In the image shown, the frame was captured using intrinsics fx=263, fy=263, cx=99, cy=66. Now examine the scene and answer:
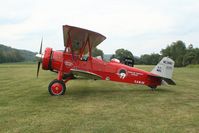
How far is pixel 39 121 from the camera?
562 cm

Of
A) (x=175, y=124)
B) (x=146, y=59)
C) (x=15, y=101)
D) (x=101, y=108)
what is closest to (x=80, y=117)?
(x=101, y=108)

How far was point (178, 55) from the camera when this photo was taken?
103m

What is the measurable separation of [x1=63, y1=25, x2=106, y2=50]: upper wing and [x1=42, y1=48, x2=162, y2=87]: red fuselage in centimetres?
58

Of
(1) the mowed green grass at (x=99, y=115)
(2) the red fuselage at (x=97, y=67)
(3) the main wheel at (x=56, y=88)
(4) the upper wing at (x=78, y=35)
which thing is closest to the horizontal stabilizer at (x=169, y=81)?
(2) the red fuselage at (x=97, y=67)

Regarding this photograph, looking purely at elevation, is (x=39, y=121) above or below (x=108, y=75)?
below

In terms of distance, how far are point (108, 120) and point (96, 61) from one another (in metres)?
4.96

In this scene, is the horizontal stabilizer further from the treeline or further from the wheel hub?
the treeline

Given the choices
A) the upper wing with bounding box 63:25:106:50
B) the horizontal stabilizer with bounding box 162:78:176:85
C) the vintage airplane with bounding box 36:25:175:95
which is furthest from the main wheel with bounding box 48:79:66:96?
the horizontal stabilizer with bounding box 162:78:176:85

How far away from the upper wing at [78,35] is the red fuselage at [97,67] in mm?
582

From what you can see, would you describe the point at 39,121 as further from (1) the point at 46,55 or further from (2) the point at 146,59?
(2) the point at 146,59

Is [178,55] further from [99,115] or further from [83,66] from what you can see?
[99,115]

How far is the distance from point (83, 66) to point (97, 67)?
1.98 feet

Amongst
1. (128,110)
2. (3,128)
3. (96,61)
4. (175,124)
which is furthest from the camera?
(96,61)

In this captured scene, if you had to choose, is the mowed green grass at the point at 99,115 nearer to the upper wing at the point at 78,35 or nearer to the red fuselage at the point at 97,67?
the red fuselage at the point at 97,67
